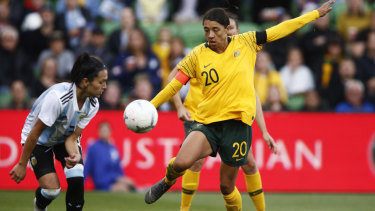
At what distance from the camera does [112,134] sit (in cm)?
1163

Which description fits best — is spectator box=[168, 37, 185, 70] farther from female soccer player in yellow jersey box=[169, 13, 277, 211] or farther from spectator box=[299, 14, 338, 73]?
female soccer player in yellow jersey box=[169, 13, 277, 211]

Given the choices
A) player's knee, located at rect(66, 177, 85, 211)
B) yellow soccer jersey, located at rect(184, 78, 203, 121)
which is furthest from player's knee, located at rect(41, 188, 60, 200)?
yellow soccer jersey, located at rect(184, 78, 203, 121)

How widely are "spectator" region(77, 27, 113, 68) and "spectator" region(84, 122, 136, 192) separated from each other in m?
2.20

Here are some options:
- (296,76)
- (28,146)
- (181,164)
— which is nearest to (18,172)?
(28,146)

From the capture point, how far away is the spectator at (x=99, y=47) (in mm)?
13219

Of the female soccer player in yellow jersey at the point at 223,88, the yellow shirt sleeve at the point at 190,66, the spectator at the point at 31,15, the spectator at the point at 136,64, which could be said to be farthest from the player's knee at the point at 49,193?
the spectator at the point at 31,15

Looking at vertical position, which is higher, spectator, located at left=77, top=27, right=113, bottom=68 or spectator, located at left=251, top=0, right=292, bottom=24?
spectator, located at left=251, top=0, right=292, bottom=24

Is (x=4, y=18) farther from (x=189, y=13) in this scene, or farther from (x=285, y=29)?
(x=285, y=29)

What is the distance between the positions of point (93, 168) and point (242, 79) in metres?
5.57

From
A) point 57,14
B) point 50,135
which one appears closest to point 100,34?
point 57,14

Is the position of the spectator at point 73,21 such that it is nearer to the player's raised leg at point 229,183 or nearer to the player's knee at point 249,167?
the player's knee at point 249,167

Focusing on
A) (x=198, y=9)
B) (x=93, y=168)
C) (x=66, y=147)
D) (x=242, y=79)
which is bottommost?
(x=93, y=168)

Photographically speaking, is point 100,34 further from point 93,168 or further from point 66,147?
point 66,147

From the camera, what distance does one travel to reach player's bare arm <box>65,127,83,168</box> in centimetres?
621
